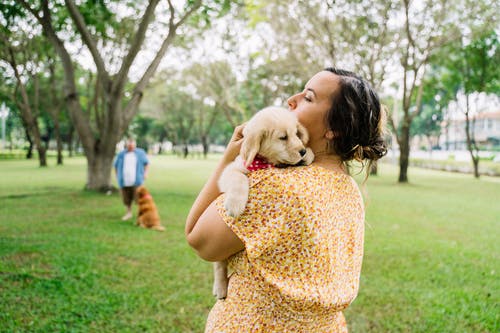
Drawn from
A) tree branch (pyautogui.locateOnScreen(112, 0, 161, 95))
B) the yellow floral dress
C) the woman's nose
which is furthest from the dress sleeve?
tree branch (pyautogui.locateOnScreen(112, 0, 161, 95))

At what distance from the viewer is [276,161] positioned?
1782 mm

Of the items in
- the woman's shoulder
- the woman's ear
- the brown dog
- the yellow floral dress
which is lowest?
the brown dog

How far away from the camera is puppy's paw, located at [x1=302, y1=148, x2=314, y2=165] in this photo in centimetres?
181

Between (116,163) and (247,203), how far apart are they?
10.4m

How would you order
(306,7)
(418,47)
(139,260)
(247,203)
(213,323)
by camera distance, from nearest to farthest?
(247,203) < (213,323) < (139,260) < (306,7) < (418,47)

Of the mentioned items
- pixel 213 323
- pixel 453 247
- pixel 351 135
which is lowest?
pixel 453 247

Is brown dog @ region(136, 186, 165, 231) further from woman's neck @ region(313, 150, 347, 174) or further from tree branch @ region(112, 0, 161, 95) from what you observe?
woman's neck @ region(313, 150, 347, 174)

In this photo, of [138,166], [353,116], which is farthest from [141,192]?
[353,116]

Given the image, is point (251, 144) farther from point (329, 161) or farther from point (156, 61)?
point (156, 61)

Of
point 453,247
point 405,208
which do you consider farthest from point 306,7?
point 453,247

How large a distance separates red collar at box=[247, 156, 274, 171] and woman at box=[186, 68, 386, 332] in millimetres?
68

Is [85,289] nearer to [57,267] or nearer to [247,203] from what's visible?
[57,267]

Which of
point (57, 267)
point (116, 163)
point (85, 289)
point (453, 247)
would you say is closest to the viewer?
point (85, 289)

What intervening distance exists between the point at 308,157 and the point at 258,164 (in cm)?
23
